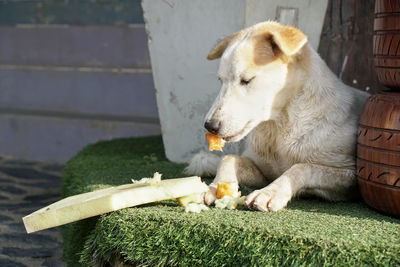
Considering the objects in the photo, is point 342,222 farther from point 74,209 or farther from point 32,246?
point 32,246

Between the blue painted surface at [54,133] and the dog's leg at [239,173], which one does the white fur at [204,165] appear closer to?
the dog's leg at [239,173]

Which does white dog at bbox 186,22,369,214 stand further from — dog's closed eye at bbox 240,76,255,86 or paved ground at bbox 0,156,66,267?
paved ground at bbox 0,156,66,267

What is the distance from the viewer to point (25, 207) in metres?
4.76

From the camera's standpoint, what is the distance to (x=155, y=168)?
4043 millimetres

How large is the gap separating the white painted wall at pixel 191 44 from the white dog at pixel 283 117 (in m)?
0.78

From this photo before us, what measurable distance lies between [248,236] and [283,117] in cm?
97

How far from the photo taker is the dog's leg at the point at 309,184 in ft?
9.06

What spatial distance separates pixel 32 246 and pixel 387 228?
2554 mm

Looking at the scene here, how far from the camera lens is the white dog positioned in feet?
9.30

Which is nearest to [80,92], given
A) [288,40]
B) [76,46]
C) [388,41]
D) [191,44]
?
[76,46]

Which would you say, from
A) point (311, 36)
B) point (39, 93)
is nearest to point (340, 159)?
point (311, 36)

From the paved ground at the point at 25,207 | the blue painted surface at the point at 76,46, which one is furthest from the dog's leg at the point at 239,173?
the blue painted surface at the point at 76,46

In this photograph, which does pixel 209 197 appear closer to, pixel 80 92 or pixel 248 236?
pixel 248 236

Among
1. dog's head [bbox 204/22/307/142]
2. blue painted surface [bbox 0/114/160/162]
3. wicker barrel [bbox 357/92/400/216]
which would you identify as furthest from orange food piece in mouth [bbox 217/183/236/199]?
blue painted surface [bbox 0/114/160/162]
